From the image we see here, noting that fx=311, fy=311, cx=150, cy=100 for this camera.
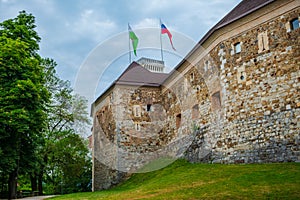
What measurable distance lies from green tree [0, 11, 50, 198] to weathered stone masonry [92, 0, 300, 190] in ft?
17.7

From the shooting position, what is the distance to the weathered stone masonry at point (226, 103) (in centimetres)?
1236

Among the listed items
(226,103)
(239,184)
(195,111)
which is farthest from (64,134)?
(239,184)

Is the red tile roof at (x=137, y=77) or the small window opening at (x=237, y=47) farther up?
the red tile roof at (x=137, y=77)

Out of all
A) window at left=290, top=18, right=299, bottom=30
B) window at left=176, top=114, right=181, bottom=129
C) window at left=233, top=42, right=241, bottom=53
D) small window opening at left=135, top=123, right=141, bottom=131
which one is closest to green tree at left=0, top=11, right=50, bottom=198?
small window opening at left=135, top=123, right=141, bottom=131

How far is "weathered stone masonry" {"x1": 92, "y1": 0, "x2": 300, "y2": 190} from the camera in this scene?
40.5ft

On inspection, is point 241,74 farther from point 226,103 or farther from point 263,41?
point 263,41

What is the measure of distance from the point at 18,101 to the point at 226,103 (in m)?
11.6

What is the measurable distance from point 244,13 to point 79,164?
21334mm

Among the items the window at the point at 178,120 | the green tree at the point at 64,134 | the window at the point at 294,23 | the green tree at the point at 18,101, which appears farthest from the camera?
the green tree at the point at 64,134

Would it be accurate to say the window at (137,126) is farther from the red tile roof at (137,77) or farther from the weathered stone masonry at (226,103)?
the red tile roof at (137,77)

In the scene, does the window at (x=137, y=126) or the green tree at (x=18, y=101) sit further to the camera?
the window at (x=137, y=126)

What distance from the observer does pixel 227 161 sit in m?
14.2

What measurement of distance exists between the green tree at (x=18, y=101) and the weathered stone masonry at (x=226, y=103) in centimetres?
540

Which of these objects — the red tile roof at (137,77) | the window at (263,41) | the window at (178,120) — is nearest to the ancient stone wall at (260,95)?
the window at (263,41)
